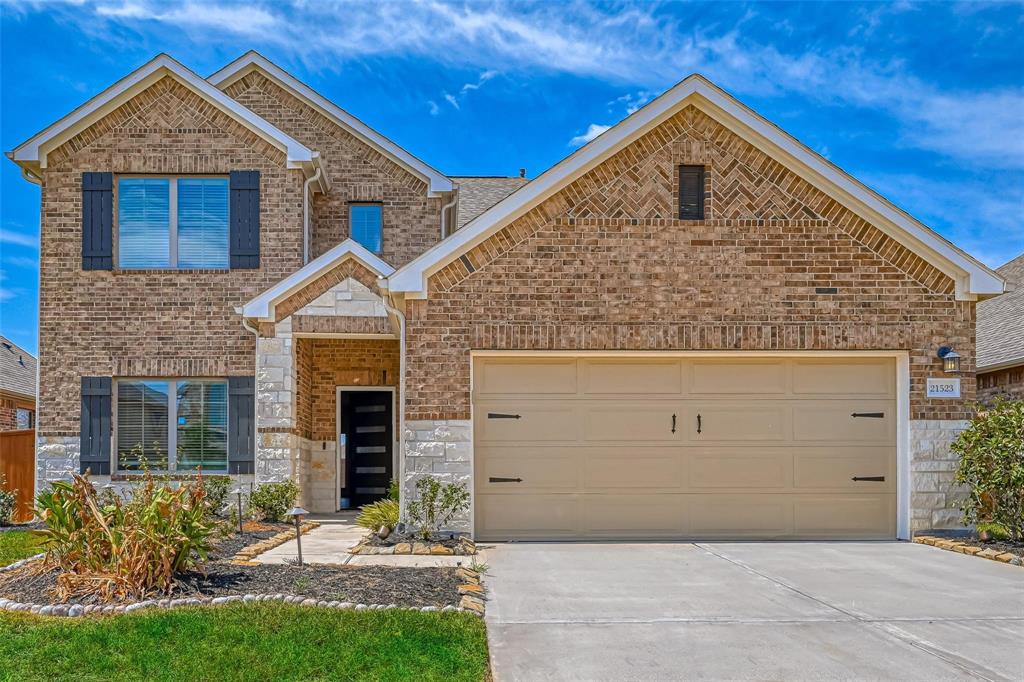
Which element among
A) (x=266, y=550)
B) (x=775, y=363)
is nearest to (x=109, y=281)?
(x=266, y=550)

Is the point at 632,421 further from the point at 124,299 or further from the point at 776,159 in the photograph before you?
the point at 124,299

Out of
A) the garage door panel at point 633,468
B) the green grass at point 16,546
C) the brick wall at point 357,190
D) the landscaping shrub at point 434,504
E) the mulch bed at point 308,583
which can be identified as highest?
the brick wall at point 357,190

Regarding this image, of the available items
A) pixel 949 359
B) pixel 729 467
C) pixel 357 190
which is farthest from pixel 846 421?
pixel 357 190

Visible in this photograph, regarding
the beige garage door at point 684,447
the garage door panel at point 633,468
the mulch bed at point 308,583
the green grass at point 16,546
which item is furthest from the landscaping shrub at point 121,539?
the garage door panel at point 633,468

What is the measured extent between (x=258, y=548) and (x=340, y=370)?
6.02 metres

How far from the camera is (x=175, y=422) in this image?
14.5 meters

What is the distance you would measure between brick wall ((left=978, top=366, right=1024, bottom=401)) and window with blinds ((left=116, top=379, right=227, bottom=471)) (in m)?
13.1

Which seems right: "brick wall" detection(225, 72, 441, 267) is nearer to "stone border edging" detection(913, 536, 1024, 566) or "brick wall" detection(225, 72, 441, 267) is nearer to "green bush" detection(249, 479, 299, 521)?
"green bush" detection(249, 479, 299, 521)

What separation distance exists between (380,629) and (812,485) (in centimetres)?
679

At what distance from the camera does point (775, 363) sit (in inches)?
444

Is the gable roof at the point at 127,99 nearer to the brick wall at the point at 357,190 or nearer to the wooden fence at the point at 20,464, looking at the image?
the brick wall at the point at 357,190

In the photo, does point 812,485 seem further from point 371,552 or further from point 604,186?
point 371,552

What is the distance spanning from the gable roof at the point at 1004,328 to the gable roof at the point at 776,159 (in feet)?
12.4

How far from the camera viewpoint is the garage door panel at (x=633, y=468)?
1115 centimetres
